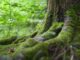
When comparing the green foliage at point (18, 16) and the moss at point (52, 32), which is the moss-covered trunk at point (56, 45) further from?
the green foliage at point (18, 16)

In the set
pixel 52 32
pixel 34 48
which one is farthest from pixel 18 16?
pixel 34 48

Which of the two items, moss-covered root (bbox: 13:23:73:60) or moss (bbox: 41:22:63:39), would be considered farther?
moss (bbox: 41:22:63:39)

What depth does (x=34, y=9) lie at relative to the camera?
7.33 m

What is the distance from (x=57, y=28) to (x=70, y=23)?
0.99ft

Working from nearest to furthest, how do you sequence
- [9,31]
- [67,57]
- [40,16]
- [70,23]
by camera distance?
1. [67,57]
2. [70,23]
3. [9,31]
4. [40,16]

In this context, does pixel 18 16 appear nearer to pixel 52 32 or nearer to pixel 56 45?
pixel 52 32

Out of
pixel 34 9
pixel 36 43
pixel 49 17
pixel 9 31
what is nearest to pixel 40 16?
pixel 34 9

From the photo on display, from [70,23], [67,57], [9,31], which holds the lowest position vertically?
[9,31]

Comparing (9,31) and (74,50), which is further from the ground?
(74,50)

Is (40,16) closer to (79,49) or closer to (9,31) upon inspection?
(9,31)

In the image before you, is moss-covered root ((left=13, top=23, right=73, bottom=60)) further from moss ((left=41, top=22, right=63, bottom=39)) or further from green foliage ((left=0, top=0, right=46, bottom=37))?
green foliage ((left=0, top=0, right=46, bottom=37))

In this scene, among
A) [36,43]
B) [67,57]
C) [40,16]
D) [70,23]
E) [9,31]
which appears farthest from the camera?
[40,16]

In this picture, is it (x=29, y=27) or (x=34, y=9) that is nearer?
(x=29, y=27)

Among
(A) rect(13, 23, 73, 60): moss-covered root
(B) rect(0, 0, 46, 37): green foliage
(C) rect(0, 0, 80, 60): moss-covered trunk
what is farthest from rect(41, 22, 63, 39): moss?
(B) rect(0, 0, 46, 37): green foliage
